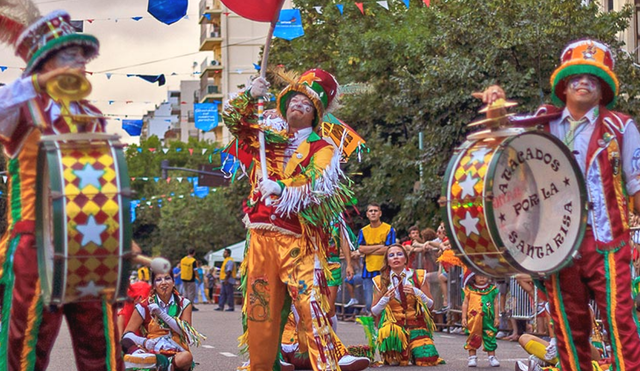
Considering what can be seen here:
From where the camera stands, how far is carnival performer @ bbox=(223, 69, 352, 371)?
9344mm

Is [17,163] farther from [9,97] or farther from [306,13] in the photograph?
[306,13]

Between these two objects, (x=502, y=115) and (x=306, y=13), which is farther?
(x=306, y=13)

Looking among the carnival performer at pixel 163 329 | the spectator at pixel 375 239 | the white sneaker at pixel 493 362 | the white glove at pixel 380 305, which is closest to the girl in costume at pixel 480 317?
the white sneaker at pixel 493 362

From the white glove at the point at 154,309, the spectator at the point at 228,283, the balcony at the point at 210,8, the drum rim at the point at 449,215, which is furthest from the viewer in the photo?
the balcony at the point at 210,8

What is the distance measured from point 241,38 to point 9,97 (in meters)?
90.2

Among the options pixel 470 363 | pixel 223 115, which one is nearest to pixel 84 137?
pixel 223 115

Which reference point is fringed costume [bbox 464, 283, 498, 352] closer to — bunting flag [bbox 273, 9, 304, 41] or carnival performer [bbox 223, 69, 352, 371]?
carnival performer [bbox 223, 69, 352, 371]

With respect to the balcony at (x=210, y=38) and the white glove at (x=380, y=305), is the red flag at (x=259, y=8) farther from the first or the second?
the balcony at (x=210, y=38)

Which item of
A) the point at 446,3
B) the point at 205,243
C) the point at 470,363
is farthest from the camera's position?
the point at 205,243

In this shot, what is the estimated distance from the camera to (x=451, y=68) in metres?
25.2

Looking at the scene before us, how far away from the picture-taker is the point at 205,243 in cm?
7556

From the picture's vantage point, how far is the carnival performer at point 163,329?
10914mm

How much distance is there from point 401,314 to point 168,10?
3769 mm

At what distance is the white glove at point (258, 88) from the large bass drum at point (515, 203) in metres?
2.49
